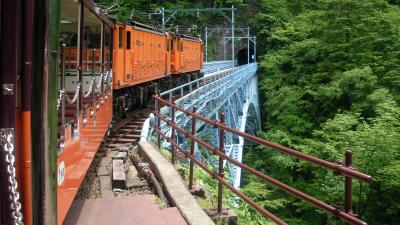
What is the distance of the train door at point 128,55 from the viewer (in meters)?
13.7

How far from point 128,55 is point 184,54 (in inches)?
486

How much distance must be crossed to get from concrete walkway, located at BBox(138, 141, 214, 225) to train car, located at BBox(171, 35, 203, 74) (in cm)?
1557

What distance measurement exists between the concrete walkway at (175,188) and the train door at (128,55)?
18.4 ft

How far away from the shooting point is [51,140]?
9.97 feet

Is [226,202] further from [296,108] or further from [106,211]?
[296,108]

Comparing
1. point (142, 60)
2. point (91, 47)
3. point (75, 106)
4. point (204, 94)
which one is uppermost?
point (142, 60)

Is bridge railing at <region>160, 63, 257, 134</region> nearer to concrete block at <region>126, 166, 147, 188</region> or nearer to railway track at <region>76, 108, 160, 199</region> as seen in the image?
railway track at <region>76, 108, 160, 199</region>

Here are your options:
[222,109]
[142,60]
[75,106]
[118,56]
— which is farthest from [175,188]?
[222,109]

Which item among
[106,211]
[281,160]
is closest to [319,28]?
[281,160]

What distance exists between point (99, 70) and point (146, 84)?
10094 mm

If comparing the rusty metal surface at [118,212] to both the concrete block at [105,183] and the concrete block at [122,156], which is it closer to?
the concrete block at [105,183]

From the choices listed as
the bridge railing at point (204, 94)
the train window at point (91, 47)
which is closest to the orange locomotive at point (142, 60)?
the bridge railing at point (204, 94)

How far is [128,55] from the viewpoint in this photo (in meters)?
13.9

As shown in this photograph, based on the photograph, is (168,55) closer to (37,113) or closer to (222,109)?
(222,109)
